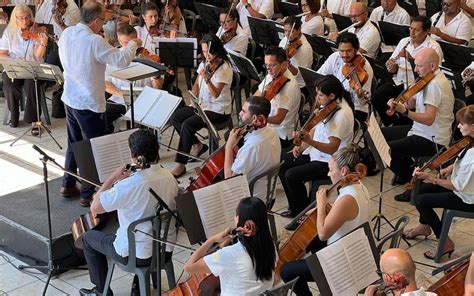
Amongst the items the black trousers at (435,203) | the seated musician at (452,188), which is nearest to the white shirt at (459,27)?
the black trousers at (435,203)

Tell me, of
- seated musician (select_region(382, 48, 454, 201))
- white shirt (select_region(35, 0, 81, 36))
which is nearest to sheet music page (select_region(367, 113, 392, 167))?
seated musician (select_region(382, 48, 454, 201))

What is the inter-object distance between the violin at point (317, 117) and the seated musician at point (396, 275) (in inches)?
90.9

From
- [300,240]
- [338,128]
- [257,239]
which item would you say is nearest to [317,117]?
[338,128]

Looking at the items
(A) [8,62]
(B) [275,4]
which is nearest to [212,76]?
(A) [8,62]

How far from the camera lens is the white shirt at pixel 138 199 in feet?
15.7

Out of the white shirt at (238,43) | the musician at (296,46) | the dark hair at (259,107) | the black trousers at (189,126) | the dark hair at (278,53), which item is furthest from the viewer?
the white shirt at (238,43)

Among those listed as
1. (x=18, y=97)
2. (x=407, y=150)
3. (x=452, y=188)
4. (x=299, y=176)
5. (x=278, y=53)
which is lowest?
(x=18, y=97)

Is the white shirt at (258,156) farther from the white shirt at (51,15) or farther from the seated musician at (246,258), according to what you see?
the white shirt at (51,15)

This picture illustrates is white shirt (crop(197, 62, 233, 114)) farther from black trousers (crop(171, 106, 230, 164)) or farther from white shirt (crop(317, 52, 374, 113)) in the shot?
white shirt (crop(317, 52, 374, 113))

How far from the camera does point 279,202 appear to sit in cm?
696

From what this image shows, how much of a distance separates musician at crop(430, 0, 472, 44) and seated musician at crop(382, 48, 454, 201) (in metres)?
2.05

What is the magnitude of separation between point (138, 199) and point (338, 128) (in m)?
2.03

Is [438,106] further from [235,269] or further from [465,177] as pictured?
[235,269]

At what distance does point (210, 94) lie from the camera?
24.5ft
